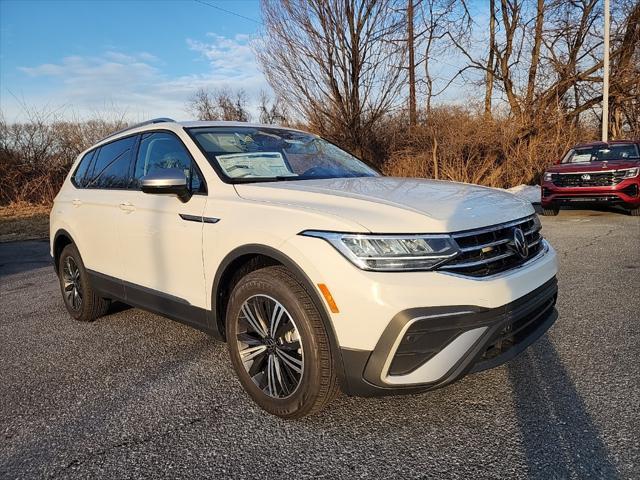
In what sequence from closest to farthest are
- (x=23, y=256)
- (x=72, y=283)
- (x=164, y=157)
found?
(x=164, y=157) → (x=72, y=283) → (x=23, y=256)

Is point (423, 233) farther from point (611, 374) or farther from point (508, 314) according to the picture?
point (611, 374)

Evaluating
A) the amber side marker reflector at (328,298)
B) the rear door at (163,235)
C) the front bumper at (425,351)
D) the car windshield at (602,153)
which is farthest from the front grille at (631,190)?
the amber side marker reflector at (328,298)

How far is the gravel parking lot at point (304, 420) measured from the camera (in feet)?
7.69

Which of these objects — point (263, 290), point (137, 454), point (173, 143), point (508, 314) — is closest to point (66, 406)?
point (137, 454)

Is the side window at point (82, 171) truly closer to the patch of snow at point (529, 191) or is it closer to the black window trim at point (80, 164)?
the black window trim at point (80, 164)

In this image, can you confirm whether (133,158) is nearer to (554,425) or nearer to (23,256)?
(554,425)

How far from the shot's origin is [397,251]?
7.82 feet

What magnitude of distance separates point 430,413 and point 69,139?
1898 cm

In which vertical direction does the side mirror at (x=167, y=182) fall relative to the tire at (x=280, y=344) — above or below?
above

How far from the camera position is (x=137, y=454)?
2.50 m

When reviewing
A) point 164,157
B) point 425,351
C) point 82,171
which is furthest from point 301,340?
point 82,171

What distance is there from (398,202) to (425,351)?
0.78 meters

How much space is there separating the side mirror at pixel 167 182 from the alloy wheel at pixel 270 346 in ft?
2.93

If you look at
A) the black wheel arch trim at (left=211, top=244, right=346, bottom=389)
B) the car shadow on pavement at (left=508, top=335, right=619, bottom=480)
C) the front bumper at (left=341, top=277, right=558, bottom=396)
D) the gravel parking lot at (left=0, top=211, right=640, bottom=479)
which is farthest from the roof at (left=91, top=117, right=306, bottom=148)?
the car shadow on pavement at (left=508, top=335, right=619, bottom=480)
